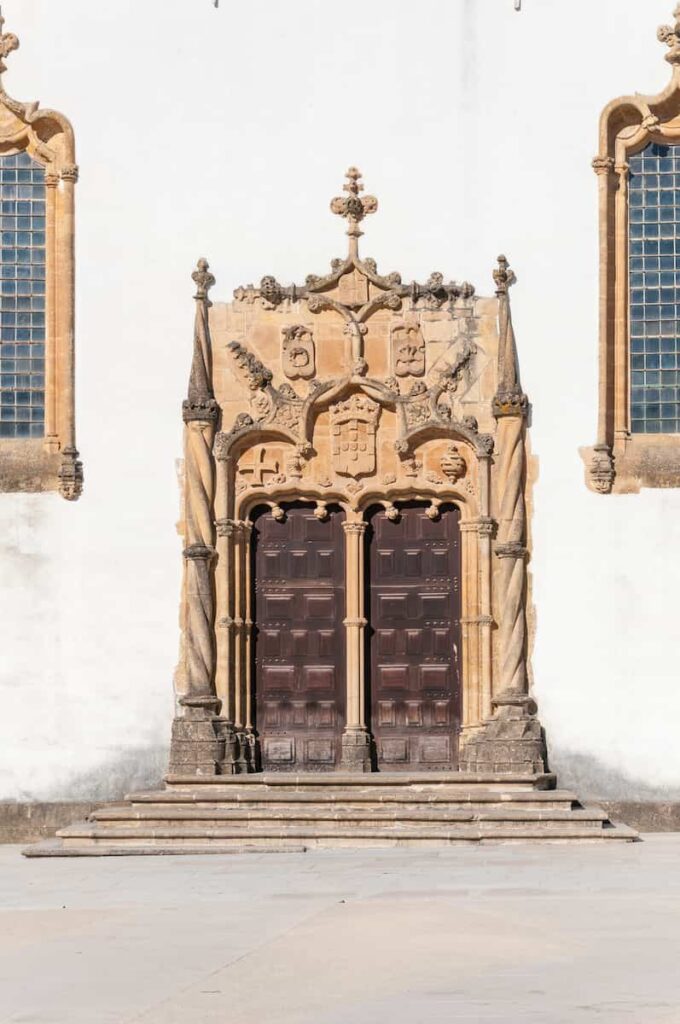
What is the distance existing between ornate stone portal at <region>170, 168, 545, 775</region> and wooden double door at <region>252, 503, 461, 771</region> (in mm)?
21

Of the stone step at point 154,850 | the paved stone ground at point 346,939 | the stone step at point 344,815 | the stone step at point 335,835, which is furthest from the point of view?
the stone step at point 344,815

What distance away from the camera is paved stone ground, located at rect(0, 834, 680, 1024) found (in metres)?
8.97

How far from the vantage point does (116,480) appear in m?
19.2

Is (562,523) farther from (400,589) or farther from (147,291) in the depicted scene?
(147,291)

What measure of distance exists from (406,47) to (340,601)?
531cm

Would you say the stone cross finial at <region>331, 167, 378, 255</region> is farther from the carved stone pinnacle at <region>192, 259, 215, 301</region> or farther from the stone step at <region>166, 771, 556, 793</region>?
the stone step at <region>166, 771, 556, 793</region>

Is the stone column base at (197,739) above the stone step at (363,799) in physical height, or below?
above

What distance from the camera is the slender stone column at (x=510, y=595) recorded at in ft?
60.5

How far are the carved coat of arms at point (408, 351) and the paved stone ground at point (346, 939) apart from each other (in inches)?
200

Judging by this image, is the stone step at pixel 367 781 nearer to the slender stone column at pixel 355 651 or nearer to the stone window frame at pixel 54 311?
the slender stone column at pixel 355 651

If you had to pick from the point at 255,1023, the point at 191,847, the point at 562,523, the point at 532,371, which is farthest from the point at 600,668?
the point at 255,1023

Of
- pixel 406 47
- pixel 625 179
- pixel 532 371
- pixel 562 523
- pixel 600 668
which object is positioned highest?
pixel 406 47

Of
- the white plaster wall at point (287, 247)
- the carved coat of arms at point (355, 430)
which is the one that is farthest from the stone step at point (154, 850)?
the carved coat of arms at point (355, 430)

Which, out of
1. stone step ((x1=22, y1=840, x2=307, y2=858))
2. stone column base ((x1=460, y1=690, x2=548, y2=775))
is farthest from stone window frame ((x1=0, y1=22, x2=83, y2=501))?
stone column base ((x1=460, y1=690, x2=548, y2=775))
